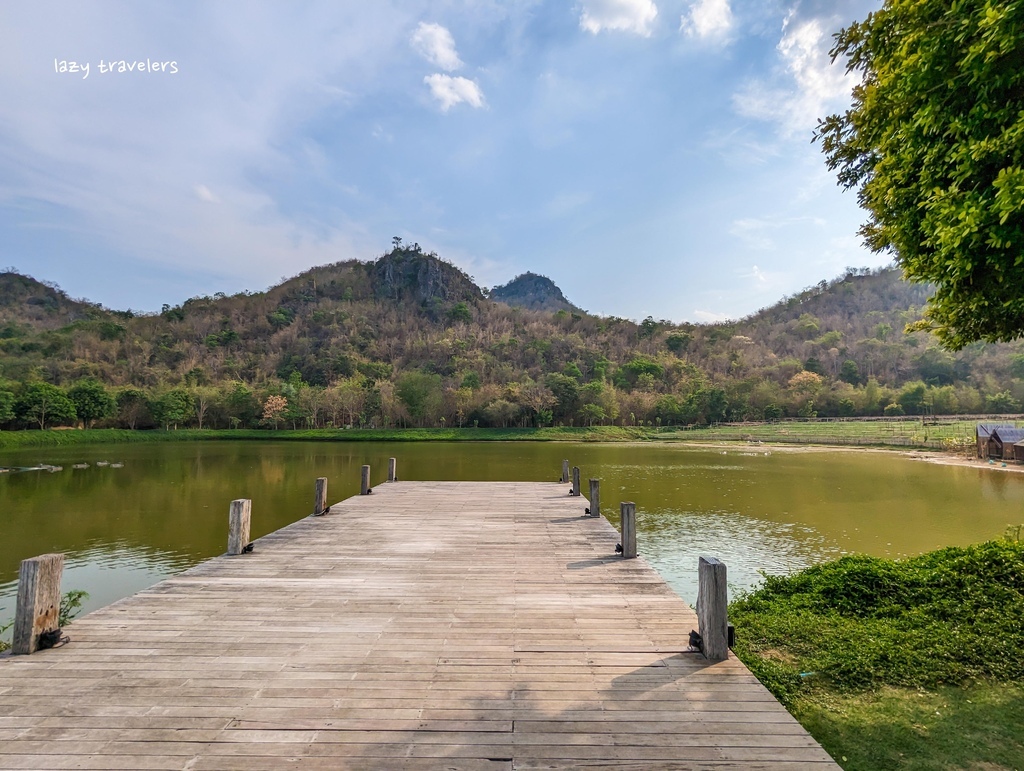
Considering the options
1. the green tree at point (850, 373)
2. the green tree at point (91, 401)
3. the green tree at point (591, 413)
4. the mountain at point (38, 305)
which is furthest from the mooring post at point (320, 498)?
the mountain at point (38, 305)

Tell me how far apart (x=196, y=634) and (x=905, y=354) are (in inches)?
4071

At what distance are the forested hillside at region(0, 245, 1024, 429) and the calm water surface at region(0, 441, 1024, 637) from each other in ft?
97.9

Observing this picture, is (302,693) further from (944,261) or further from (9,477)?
(9,477)

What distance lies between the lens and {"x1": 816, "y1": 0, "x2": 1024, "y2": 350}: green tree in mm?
3232

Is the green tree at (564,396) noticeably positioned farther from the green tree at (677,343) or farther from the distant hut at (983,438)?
the green tree at (677,343)

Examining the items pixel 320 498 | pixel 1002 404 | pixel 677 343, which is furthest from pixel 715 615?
pixel 677 343

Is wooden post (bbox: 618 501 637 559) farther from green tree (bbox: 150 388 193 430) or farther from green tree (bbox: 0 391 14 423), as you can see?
green tree (bbox: 150 388 193 430)

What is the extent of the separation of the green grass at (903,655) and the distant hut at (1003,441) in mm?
32234

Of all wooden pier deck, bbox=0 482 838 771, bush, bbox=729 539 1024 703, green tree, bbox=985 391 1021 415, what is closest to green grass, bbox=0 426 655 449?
green tree, bbox=985 391 1021 415

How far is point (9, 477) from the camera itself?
2184 centimetres

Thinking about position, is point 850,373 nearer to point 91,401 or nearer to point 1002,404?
Answer: point 1002,404

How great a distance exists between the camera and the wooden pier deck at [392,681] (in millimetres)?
2869

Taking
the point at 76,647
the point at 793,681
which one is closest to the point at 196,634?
the point at 76,647

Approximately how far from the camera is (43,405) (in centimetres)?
4538
